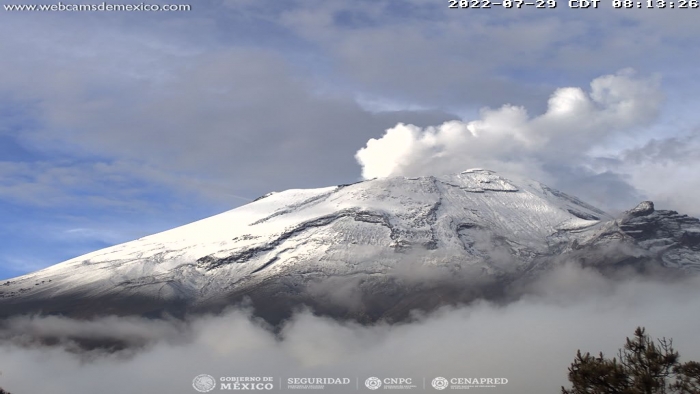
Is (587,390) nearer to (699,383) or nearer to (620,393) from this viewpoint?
(620,393)

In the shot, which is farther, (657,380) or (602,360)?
Result: (602,360)

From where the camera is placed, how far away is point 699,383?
2594 inches

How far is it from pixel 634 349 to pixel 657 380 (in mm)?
3562

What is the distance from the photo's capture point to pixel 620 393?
65875 millimetres

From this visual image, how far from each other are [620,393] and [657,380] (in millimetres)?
2841

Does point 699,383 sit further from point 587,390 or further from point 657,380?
point 587,390

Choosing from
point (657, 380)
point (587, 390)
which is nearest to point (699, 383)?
point (657, 380)

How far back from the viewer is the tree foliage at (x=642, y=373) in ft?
213

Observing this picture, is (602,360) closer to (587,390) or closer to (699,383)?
(587,390)

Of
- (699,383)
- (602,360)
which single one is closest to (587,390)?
(602,360)

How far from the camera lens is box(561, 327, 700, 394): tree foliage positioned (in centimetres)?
6488

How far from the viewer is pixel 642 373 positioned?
65500 mm

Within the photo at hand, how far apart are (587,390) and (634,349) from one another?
487 centimetres

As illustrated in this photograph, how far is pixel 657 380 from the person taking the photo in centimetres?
6531
